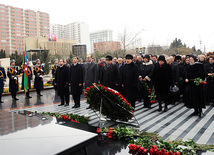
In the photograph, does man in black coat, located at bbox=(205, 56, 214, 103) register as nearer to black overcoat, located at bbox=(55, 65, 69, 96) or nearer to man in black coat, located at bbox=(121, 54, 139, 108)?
man in black coat, located at bbox=(121, 54, 139, 108)

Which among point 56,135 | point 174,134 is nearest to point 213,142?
point 174,134

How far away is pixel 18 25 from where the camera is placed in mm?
110250

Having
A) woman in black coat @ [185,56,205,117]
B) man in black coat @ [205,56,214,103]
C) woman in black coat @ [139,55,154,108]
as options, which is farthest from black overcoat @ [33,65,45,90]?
man in black coat @ [205,56,214,103]

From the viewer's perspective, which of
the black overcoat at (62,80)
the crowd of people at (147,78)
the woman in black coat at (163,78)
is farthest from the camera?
the black overcoat at (62,80)

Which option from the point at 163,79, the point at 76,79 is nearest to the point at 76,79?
the point at 76,79

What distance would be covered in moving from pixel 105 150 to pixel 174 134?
2267 mm

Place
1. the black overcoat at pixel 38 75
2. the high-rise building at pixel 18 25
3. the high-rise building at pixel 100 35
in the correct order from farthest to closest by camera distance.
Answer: the high-rise building at pixel 100 35 < the high-rise building at pixel 18 25 < the black overcoat at pixel 38 75

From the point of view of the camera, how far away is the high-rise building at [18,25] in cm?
10150

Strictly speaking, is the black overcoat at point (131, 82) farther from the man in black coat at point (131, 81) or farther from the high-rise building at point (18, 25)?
the high-rise building at point (18, 25)

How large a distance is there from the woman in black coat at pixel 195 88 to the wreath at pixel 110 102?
3.13 m

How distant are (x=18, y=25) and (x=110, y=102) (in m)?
122

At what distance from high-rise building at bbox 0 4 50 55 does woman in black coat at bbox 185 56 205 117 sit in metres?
96.8

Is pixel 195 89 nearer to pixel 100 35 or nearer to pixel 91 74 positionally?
pixel 91 74

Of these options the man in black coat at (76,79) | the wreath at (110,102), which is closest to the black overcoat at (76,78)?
the man in black coat at (76,79)
